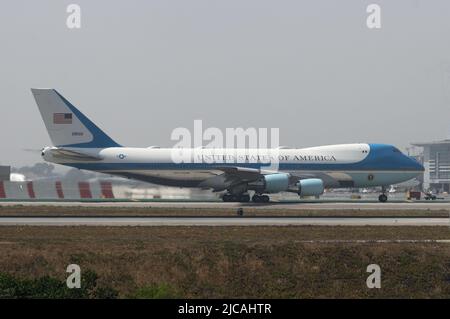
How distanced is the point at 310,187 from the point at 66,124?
69.1ft

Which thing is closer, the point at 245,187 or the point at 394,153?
the point at 245,187

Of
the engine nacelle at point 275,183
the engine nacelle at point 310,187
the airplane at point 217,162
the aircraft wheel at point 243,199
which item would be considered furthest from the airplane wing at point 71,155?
the engine nacelle at point 310,187

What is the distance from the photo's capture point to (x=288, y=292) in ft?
77.8

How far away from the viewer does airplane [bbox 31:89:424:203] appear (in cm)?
5994

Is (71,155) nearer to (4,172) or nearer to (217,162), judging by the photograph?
(217,162)

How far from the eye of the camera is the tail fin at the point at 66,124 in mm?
61688

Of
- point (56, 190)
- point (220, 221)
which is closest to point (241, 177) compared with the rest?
point (220, 221)

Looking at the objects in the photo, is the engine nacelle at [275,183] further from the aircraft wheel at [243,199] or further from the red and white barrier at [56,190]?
the red and white barrier at [56,190]

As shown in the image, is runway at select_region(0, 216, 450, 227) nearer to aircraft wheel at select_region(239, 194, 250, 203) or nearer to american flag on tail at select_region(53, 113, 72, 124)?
aircraft wheel at select_region(239, 194, 250, 203)

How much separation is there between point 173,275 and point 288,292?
4.11 metres

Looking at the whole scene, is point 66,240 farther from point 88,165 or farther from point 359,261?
point 88,165

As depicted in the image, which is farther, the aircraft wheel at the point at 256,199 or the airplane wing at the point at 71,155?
the aircraft wheel at the point at 256,199

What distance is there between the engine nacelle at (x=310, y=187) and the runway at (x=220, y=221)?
47.5ft

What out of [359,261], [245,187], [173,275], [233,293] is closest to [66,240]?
[173,275]
